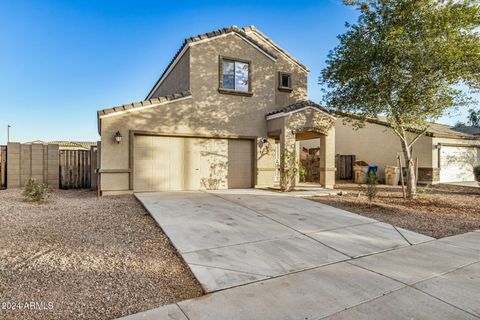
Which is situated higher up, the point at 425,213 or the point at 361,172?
the point at 361,172

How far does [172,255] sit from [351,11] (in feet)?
34.3

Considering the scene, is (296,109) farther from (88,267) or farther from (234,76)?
(88,267)

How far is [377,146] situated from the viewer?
55.6 feet

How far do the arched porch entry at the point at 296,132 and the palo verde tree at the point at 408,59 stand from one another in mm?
1537

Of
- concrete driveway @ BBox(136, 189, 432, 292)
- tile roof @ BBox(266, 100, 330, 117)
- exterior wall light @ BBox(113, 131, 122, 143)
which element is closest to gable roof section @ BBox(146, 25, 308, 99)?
tile roof @ BBox(266, 100, 330, 117)

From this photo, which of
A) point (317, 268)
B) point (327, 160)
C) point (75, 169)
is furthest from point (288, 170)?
point (75, 169)

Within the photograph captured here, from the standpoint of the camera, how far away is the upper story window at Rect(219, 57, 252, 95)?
11009mm

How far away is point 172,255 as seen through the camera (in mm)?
4000

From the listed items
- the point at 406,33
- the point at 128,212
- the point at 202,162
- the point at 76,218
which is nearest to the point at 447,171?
the point at 406,33

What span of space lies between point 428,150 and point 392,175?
2687mm

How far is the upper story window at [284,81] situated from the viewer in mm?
12880

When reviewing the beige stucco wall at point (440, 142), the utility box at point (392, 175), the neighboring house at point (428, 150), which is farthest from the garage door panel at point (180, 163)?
the beige stucco wall at point (440, 142)

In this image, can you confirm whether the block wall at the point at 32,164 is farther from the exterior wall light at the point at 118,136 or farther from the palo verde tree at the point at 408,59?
the palo verde tree at the point at 408,59

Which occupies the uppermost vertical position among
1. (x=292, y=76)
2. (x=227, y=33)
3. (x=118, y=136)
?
(x=227, y=33)
